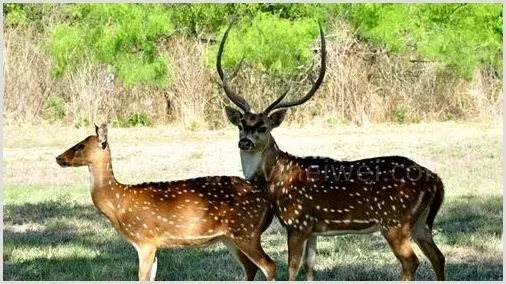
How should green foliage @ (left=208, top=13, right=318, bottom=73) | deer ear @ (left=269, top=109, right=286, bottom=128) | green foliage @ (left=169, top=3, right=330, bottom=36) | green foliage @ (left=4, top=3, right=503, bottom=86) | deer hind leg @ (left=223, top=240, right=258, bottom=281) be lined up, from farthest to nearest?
green foliage @ (left=169, top=3, right=330, bottom=36) < green foliage @ (left=4, top=3, right=503, bottom=86) < green foliage @ (left=208, top=13, right=318, bottom=73) < deer ear @ (left=269, top=109, right=286, bottom=128) < deer hind leg @ (left=223, top=240, right=258, bottom=281)

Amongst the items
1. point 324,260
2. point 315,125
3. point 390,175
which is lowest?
point 315,125

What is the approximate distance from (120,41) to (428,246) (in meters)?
16.1

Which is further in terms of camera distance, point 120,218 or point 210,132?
point 210,132

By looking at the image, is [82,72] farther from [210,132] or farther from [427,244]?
[427,244]

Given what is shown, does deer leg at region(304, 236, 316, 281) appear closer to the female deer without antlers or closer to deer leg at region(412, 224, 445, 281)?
the female deer without antlers

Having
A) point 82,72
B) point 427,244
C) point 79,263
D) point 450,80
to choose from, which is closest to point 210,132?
point 82,72

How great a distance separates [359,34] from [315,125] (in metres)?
2.84

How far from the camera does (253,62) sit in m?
21.2

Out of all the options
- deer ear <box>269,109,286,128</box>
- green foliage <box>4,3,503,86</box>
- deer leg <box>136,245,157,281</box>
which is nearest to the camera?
deer leg <box>136,245,157,281</box>

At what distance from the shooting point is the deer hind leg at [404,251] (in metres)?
6.05

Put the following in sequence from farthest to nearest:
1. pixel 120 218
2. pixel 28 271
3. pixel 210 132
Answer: pixel 210 132
pixel 28 271
pixel 120 218

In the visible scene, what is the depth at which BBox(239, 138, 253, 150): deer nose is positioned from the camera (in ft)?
21.0

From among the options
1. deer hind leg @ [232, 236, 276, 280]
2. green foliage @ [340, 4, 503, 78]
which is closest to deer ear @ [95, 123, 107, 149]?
deer hind leg @ [232, 236, 276, 280]

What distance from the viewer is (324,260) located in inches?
295
